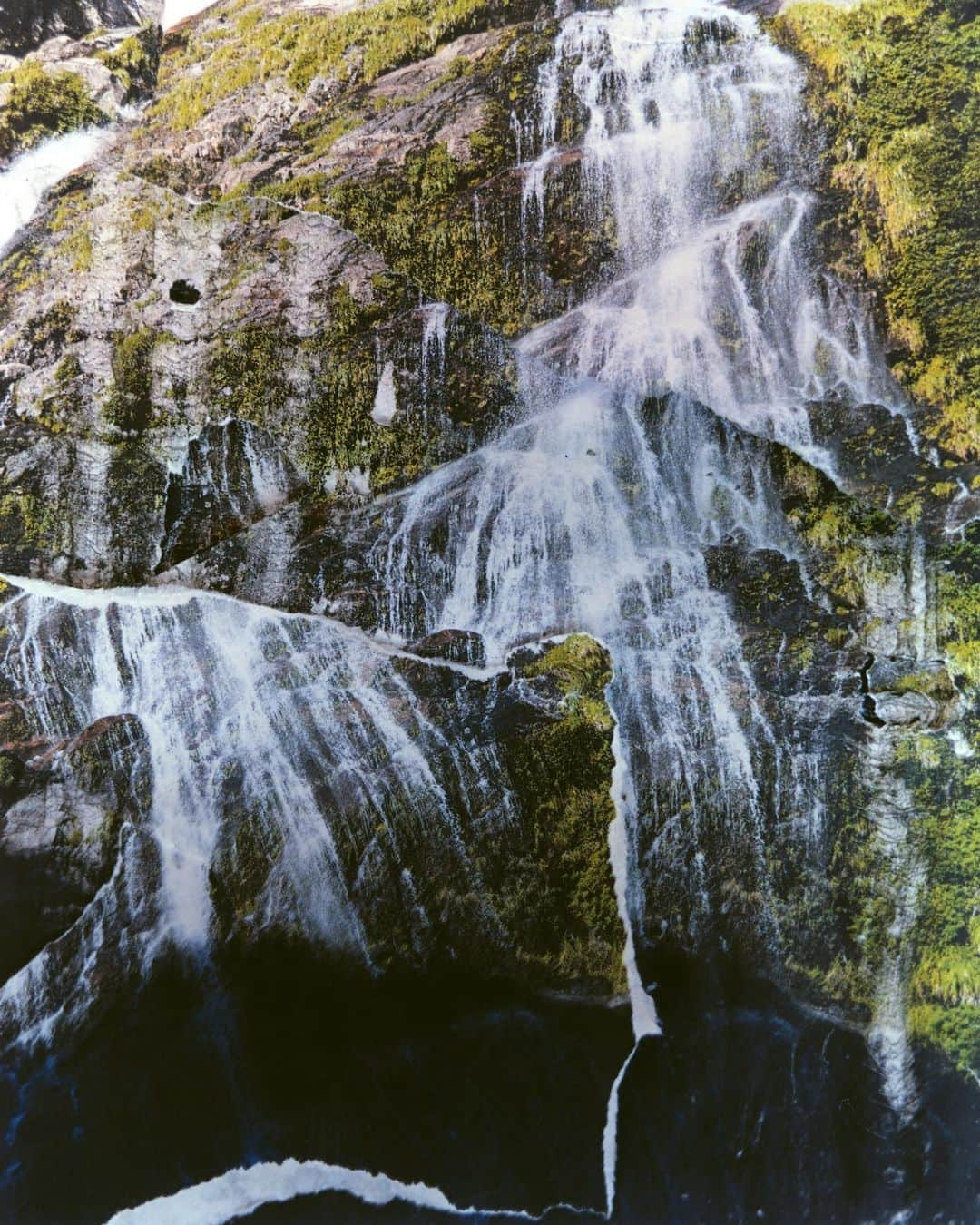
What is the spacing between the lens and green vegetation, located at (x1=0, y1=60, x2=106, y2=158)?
8.32 ft

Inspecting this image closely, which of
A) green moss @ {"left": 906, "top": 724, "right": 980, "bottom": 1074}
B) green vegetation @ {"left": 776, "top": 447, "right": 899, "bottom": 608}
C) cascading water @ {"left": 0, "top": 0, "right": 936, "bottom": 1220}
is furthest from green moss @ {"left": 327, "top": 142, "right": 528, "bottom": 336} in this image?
green moss @ {"left": 906, "top": 724, "right": 980, "bottom": 1074}

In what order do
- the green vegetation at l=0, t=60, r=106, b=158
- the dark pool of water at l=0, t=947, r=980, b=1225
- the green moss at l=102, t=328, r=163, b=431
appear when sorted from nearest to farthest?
the dark pool of water at l=0, t=947, r=980, b=1225 < the green moss at l=102, t=328, r=163, b=431 < the green vegetation at l=0, t=60, r=106, b=158

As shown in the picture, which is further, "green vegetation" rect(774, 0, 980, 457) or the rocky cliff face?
the rocky cliff face

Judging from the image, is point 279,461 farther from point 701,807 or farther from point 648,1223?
point 648,1223

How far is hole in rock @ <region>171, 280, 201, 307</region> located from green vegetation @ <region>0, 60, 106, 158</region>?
0.68 meters

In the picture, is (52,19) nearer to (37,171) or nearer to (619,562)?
(37,171)

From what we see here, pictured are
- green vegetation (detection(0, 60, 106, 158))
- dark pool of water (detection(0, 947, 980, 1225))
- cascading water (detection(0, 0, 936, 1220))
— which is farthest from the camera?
green vegetation (detection(0, 60, 106, 158))

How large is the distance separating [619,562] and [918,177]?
1.55 m

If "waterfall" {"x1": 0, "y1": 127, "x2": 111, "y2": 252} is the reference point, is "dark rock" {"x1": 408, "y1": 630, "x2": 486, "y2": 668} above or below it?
below

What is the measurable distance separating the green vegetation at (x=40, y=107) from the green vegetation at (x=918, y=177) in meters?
2.47

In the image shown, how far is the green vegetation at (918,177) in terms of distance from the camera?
7.52ft

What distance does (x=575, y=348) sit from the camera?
7.82 ft


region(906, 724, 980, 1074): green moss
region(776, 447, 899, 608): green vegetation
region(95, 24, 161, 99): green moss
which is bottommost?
Answer: region(906, 724, 980, 1074): green moss

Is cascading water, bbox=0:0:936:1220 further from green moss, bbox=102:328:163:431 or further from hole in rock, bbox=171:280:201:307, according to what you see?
hole in rock, bbox=171:280:201:307
